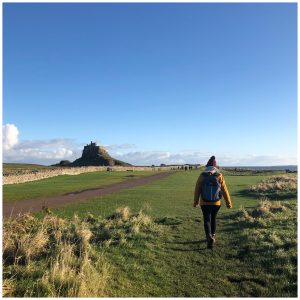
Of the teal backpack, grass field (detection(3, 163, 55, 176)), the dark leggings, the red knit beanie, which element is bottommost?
grass field (detection(3, 163, 55, 176))

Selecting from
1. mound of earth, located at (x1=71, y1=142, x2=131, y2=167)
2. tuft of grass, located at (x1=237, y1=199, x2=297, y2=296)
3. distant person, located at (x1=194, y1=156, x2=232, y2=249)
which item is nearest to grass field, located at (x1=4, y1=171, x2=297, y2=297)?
tuft of grass, located at (x1=237, y1=199, x2=297, y2=296)

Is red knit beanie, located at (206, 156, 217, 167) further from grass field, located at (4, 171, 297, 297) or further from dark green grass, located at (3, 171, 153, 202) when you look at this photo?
dark green grass, located at (3, 171, 153, 202)

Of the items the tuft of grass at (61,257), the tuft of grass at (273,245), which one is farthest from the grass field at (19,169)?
the tuft of grass at (273,245)

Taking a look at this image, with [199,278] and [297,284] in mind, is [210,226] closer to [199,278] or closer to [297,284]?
[199,278]

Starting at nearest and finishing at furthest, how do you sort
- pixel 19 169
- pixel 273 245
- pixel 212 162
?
pixel 273 245, pixel 212 162, pixel 19 169

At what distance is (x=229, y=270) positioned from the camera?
8.37 meters

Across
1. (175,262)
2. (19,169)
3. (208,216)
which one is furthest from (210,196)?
(19,169)

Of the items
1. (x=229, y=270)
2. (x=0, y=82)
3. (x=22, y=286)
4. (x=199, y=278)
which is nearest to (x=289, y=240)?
(x=229, y=270)

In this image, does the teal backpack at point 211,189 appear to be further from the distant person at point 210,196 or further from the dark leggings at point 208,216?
the dark leggings at point 208,216

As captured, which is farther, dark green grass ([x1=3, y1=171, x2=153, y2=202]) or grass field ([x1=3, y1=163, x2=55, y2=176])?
grass field ([x1=3, y1=163, x2=55, y2=176])

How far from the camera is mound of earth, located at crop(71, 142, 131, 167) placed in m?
129

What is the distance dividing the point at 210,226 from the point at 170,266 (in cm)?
219

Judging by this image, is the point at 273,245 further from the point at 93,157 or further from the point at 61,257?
the point at 93,157

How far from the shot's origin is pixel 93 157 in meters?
133
